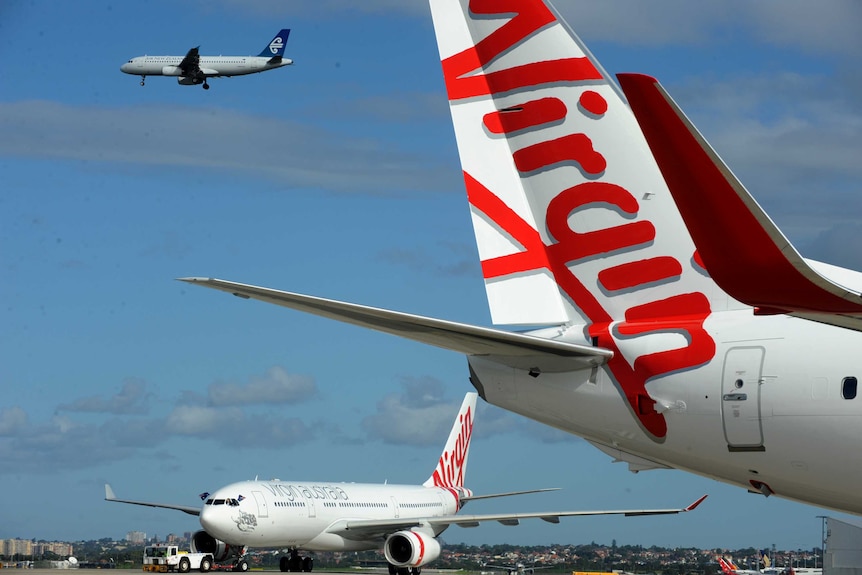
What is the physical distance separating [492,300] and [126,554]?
50.8 meters

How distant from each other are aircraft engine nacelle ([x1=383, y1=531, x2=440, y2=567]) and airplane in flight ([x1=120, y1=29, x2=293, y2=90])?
984 inches

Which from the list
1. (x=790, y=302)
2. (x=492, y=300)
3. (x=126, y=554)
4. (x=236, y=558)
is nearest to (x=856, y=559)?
(x=492, y=300)

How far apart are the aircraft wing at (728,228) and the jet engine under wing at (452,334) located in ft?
8.30

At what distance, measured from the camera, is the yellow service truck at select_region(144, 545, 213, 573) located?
39.3m

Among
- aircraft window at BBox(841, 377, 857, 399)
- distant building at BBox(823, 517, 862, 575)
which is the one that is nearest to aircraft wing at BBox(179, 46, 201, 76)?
distant building at BBox(823, 517, 862, 575)

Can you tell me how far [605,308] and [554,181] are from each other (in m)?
1.19

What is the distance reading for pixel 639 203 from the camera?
8.49m

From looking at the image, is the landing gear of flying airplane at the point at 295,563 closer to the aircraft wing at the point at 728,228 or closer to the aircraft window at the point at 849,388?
the aircraft window at the point at 849,388

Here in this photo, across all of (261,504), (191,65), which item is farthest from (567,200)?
(191,65)

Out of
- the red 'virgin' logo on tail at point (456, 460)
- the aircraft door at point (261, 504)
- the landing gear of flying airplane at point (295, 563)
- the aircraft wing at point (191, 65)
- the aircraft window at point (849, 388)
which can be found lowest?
the landing gear of flying airplane at point (295, 563)

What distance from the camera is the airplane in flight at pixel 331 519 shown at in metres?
35.5

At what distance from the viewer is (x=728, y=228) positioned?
4758 millimetres

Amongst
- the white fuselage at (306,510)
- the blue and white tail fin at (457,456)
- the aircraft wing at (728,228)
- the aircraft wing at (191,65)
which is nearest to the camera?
the aircraft wing at (728,228)

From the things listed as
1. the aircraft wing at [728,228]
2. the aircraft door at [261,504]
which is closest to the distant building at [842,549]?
the aircraft wing at [728,228]
